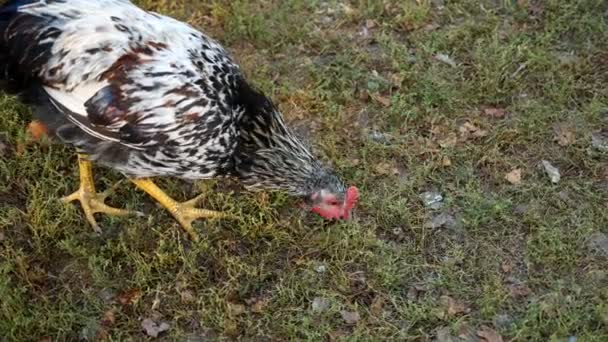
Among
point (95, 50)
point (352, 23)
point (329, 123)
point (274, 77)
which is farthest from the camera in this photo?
point (352, 23)

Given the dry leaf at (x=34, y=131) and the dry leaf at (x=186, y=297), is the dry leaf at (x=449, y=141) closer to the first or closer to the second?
the dry leaf at (x=186, y=297)

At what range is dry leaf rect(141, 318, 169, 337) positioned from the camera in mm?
3670

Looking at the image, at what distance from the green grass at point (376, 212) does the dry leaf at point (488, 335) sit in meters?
0.05

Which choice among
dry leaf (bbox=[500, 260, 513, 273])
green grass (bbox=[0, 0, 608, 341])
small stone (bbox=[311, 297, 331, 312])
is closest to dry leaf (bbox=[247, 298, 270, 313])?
green grass (bbox=[0, 0, 608, 341])

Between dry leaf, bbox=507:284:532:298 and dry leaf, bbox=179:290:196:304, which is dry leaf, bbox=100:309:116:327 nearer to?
dry leaf, bbox=179:290:196:304

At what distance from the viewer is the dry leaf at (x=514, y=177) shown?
14.4 feet

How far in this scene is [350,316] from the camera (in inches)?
149

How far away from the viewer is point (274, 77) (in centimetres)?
500

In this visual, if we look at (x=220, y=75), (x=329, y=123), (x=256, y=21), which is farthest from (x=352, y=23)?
(x=220, y=75)

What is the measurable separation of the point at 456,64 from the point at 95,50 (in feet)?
8.79

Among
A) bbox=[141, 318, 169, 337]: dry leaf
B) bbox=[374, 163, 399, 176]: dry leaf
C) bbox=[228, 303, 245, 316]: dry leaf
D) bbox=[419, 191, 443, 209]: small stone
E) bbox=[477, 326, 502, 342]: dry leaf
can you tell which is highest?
bbox=[374, 163, 399, 176]: dry leaf

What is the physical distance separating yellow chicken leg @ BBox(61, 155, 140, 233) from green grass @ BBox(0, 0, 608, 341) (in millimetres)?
59

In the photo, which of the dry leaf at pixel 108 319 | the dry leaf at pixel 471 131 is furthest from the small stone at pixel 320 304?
the dry leaf at pixel 471 131

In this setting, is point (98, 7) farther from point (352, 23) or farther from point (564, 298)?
point (564, 298)
